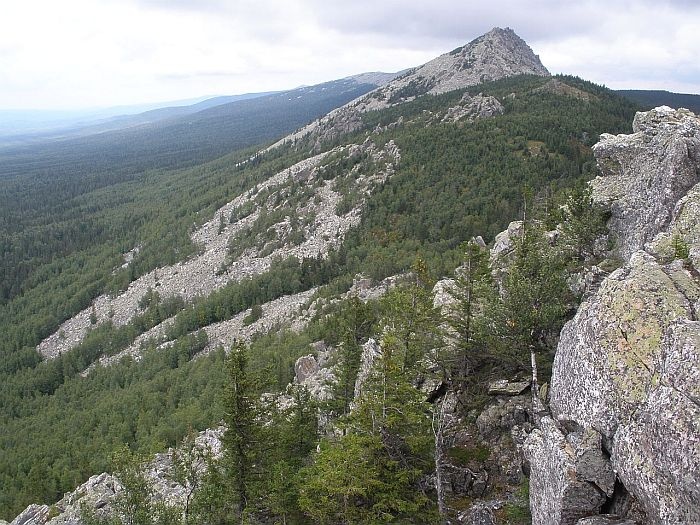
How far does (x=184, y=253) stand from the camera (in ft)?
468

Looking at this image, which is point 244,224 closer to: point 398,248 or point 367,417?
point 398,248

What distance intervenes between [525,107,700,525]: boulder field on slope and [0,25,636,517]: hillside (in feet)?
146

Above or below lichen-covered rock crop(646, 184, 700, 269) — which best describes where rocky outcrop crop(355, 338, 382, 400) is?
below

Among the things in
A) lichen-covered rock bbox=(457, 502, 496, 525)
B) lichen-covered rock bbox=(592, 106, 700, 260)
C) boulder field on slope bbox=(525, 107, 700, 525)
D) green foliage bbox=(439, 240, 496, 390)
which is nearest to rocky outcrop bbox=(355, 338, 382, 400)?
green foliage bbox=(439, 240, 496, 390)

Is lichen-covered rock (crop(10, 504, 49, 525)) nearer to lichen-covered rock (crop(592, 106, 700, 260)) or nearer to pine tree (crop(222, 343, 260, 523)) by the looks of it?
pine tree (crop(222, 343, 260, 523))

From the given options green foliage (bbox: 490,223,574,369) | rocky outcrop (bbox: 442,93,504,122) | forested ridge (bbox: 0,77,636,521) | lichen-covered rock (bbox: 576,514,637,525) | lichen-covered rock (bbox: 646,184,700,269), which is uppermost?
rocky outcrop (bbox: 442,93,504,122)

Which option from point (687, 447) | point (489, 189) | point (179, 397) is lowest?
point (179, 397)

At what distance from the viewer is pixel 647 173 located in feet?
93.5

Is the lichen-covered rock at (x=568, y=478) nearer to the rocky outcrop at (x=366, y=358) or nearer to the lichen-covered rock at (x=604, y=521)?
the lichen-covered rock at (x=604, y=521)

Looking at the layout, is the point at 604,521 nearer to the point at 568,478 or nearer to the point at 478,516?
the point at 568,478

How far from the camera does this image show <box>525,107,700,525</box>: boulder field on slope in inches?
430

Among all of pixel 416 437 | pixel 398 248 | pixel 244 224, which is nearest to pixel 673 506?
pixel 416 437

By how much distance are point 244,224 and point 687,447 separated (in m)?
143

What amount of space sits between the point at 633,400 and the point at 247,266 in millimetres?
115424
